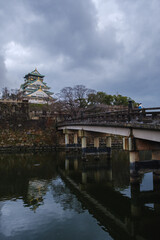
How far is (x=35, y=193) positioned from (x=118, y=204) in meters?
5.76

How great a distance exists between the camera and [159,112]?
39.0 ft

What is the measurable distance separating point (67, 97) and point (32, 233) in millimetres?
41698

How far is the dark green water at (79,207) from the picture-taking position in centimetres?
794

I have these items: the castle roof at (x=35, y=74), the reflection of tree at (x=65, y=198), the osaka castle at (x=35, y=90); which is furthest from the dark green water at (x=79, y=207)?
the castle roof at (x=35, y=74)

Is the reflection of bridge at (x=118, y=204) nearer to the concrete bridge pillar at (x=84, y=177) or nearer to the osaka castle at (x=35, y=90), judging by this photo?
the concrete bridge pillar at (x=84, y=177)

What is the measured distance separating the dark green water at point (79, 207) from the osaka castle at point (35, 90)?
59422 mm

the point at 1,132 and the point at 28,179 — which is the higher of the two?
the point at 1,132

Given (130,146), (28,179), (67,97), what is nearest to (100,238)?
(130,146)

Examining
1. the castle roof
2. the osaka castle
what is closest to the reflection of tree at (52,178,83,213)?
the osaka castle

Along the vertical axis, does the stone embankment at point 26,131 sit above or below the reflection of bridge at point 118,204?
above

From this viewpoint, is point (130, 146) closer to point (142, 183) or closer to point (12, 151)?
point (142, 183)

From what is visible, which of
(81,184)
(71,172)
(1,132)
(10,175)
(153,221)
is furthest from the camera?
(1,132)

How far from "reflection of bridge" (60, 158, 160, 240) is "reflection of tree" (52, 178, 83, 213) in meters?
0.45

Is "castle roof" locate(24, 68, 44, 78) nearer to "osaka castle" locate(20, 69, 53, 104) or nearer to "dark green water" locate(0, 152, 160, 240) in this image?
"osaka castle" locate(20, 69, 53, 104)
